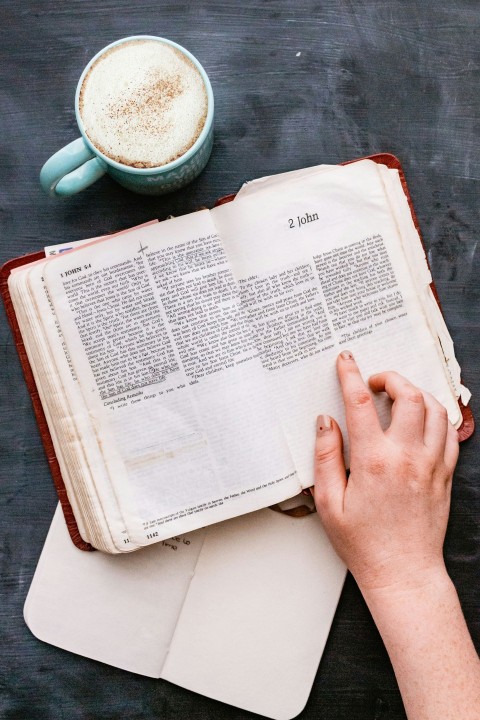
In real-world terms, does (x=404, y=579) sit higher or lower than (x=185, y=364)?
lower

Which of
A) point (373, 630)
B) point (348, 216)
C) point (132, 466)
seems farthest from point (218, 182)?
point (373, 630)

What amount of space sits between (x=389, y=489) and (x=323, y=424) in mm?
88

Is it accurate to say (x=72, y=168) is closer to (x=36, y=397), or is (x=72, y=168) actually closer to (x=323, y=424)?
(x=36, y=397)

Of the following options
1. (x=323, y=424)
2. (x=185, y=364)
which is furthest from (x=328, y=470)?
(x=185, y=364)

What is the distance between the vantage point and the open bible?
2.02 feet

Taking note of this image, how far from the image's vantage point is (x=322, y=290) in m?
0.63

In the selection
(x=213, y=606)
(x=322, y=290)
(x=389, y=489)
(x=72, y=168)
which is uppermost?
(x=72, y=168)

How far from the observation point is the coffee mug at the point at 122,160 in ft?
1.80

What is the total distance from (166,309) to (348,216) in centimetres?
21

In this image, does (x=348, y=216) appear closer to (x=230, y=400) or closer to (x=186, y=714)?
(x=230, y=400)

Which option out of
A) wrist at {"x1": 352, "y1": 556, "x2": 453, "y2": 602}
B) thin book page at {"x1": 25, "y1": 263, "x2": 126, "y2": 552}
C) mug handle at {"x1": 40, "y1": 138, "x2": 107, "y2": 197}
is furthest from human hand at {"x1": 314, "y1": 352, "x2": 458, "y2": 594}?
mug handle at {"x1": 40, "y1": 138, "x2": 107, "y2": 197}

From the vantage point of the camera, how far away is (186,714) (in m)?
0.66

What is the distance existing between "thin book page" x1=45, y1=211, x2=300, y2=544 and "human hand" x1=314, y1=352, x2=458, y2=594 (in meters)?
0.05

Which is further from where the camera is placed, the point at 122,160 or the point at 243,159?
the point at 243,159
